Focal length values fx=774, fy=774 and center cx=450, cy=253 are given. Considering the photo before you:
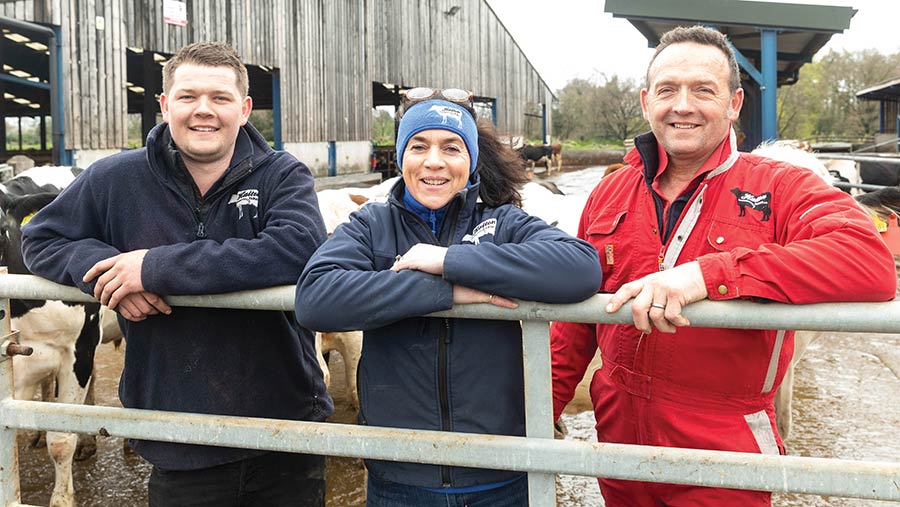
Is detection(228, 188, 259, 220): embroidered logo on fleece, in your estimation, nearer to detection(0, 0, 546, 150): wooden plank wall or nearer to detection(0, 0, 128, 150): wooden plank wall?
detection(0, 0, 546, 150): wooden plank wall

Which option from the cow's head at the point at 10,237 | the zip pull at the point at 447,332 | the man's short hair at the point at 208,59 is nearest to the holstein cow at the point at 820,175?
the zip pull at the point at 447,332

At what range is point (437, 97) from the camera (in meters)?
2.27

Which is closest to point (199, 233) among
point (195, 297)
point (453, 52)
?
point (195, 297)

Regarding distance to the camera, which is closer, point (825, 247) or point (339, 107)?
point (825, 247)

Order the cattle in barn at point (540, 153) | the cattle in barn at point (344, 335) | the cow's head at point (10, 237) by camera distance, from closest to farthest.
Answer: the cow's head at point (10, 237), the cattle in barn at point (344, 335), the cattle in barn at point (540, 153)

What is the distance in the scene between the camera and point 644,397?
87.2 inches

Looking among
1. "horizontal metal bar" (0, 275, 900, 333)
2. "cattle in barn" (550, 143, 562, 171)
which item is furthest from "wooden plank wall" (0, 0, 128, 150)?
"cattle in barn" (550, 143, 562, 171)

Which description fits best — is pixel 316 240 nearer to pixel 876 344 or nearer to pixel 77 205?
pixel 77 205

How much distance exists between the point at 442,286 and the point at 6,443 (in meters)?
1.37

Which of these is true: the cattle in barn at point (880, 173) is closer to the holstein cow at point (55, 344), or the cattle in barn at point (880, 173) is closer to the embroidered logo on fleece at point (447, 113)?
the holstein cow at point (55, 344)

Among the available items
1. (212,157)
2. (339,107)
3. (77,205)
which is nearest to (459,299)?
(212,157)

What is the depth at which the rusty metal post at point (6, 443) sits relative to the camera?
220cm

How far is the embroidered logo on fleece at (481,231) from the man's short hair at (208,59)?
3.11ft

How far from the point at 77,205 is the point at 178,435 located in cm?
88
